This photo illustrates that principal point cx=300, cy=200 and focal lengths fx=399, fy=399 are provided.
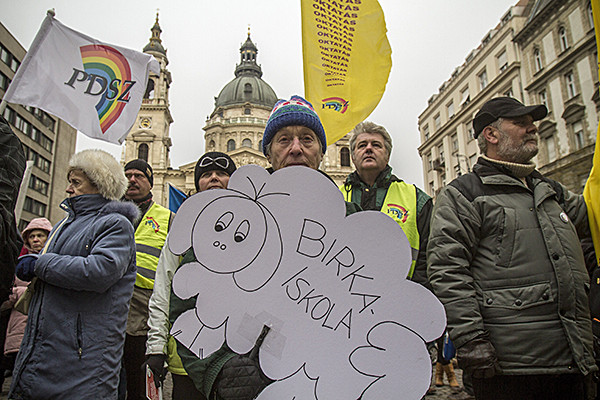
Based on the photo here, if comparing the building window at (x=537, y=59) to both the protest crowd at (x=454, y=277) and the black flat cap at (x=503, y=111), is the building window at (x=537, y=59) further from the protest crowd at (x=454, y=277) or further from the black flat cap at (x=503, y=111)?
the protest crowd at (x=454, y=277)

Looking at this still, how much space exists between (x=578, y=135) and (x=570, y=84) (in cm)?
261

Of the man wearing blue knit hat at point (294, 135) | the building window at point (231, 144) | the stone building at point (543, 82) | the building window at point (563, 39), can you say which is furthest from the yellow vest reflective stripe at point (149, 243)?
the building window at point (231, 144)

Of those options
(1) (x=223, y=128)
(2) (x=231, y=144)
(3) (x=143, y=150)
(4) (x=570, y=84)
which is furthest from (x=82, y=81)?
(1) (x=223, y=128)

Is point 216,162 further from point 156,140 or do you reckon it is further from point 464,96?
point 156,140

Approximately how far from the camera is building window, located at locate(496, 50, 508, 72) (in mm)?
23634

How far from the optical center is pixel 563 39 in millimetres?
19094

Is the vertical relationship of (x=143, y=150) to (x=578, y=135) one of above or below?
above

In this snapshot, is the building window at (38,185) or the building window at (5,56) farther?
the building window at (38,185)

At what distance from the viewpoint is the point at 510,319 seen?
6.00 ft

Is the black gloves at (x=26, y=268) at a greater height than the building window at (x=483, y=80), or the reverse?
the building window at (x=483, y=80)

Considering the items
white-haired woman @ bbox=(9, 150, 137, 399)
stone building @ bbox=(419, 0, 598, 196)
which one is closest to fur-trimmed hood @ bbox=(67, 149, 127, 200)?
white-haired woman @ bbox=(9, 150, 137, 399)

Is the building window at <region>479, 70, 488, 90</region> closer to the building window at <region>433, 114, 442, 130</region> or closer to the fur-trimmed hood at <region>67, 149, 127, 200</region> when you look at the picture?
the building window at <region>433, 114, 442, 130</region>

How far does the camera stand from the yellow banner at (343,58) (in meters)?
2.82

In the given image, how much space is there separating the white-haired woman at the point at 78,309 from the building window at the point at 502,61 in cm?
2624
